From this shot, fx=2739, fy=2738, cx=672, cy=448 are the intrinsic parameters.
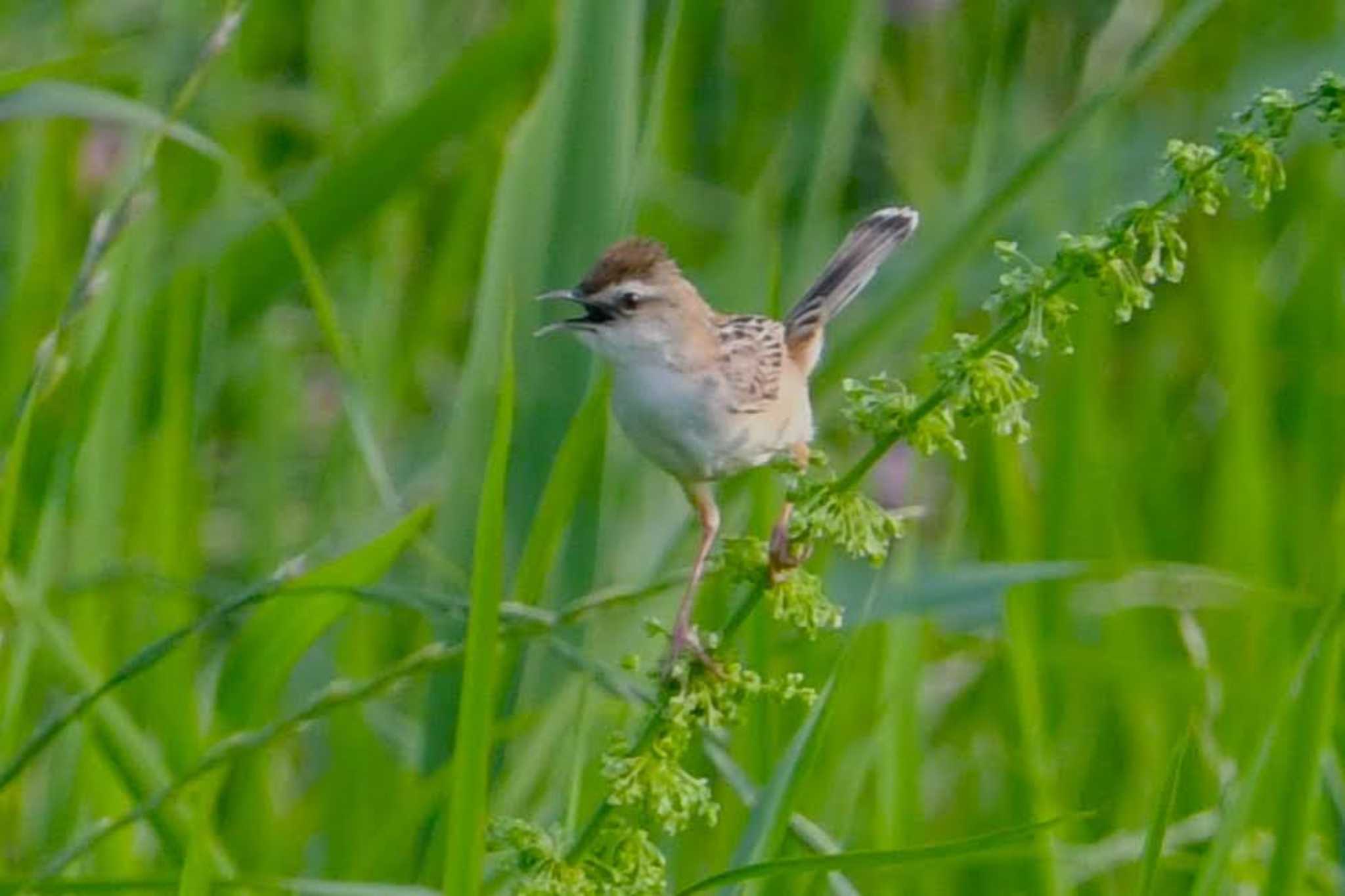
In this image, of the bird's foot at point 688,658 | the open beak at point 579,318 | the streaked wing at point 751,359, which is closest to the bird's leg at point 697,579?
the bird's foot at point 688,658

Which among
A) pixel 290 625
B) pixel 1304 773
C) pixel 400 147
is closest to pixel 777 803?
pixel 1304 773

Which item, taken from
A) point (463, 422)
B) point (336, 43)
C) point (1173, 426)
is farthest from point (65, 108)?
point (1173, 426)

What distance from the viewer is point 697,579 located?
2.51 metres

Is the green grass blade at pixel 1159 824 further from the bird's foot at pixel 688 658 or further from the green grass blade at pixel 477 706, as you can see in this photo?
the green grass blade at pixel 477 706

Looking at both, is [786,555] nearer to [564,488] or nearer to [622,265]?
[564,488]

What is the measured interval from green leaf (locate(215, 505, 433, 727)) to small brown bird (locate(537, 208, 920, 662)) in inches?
11.4

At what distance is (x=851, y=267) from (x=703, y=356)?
0.21 m

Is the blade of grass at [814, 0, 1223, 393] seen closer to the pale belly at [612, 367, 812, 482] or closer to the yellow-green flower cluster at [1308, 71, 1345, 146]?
the pale belly at [612, 367, 812, 482]

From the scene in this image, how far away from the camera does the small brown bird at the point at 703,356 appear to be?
2.94 meters

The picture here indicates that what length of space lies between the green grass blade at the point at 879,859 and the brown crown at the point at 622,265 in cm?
123

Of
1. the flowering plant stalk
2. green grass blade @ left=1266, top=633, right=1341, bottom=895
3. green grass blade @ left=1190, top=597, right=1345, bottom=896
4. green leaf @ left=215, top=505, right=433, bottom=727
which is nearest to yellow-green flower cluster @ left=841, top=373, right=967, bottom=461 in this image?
the flowering plant stalk

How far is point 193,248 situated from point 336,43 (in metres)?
1.05

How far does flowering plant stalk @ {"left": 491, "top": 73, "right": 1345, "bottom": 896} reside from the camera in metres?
1.85

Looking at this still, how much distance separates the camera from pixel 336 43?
5.03 meters
